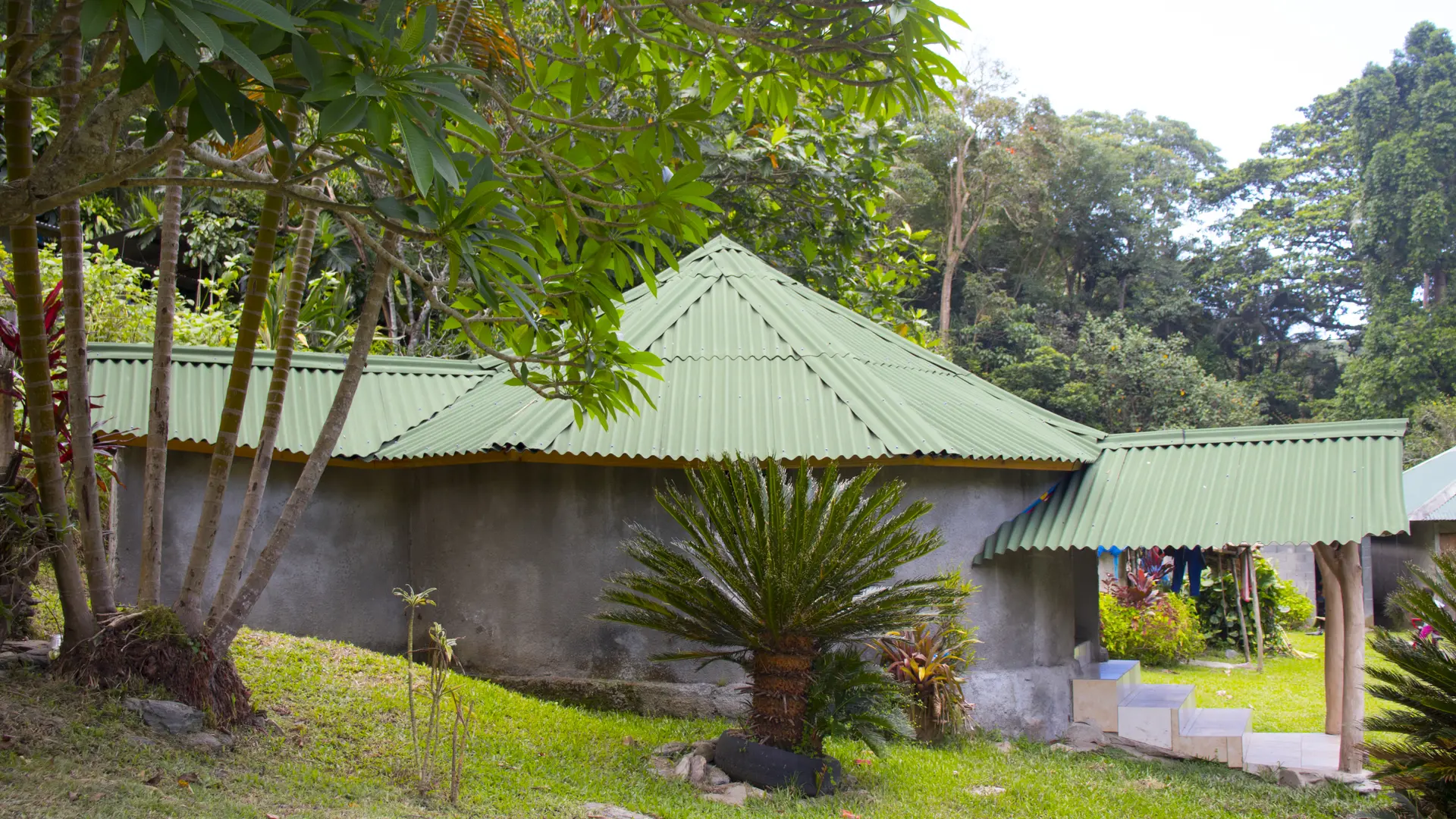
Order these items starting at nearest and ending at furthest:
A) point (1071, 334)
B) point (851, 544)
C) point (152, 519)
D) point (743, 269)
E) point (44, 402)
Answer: point (44, 402), point (152, 519), point (851, 544), point (743, 269), point (1071, 334)

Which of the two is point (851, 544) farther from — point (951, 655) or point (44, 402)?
point (44, 402)

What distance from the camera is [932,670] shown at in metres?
9.34

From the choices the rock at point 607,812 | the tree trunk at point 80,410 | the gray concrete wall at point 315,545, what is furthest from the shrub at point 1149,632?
the tree trunk at point 80,410

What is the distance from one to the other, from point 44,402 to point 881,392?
262 inches

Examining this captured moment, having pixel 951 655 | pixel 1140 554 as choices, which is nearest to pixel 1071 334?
pixel 1140 554

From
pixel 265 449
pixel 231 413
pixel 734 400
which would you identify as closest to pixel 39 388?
pixel 231 413

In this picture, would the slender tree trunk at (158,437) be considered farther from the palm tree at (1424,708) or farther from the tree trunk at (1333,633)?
the tree trunk at (1333,633)

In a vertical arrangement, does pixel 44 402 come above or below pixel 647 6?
below

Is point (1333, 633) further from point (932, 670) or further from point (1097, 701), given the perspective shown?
point (932, 670)

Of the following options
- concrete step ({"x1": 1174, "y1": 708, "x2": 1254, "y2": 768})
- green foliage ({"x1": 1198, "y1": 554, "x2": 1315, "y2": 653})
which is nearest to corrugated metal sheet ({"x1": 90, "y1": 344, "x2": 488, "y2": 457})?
concrete step ({"x1": 1174, "y1": 708, "x2": 1254, "y2": 768})

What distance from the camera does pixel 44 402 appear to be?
6172 mm

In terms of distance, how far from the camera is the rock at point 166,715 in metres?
6.05

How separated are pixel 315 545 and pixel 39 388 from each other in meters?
4.82

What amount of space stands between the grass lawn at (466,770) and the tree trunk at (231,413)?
684 millimetres
